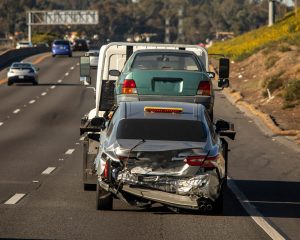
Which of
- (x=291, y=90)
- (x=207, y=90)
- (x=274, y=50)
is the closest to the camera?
(x=207, y=90)

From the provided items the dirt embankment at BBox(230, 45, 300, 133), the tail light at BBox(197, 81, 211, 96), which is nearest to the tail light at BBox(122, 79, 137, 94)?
the tail light at BBox(197, 81, 211, 96)

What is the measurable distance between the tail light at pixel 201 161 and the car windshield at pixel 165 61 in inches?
206

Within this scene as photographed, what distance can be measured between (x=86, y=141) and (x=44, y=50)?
103417 millimetres

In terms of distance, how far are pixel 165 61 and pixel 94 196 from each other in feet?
12.3

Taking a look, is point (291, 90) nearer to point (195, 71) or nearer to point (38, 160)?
point (38, 160)

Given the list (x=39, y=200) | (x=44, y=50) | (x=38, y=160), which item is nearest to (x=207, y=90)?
(x=39, y=200)

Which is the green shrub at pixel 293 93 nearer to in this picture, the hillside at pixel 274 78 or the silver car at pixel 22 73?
the hillside at pixel 274 78

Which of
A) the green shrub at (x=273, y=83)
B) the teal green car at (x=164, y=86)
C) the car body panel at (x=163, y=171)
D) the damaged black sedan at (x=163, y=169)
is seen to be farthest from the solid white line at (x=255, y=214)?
the green shrub at (x=273, y=83)

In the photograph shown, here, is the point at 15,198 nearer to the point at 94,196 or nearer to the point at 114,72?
Answer: the point at 94,196

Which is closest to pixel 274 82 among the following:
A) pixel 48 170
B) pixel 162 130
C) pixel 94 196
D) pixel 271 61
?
pixel 271 61

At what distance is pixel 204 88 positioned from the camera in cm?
1694

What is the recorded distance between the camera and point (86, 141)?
15.5 m

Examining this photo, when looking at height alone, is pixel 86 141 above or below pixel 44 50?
above

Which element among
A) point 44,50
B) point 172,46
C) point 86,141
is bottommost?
point 44,50
